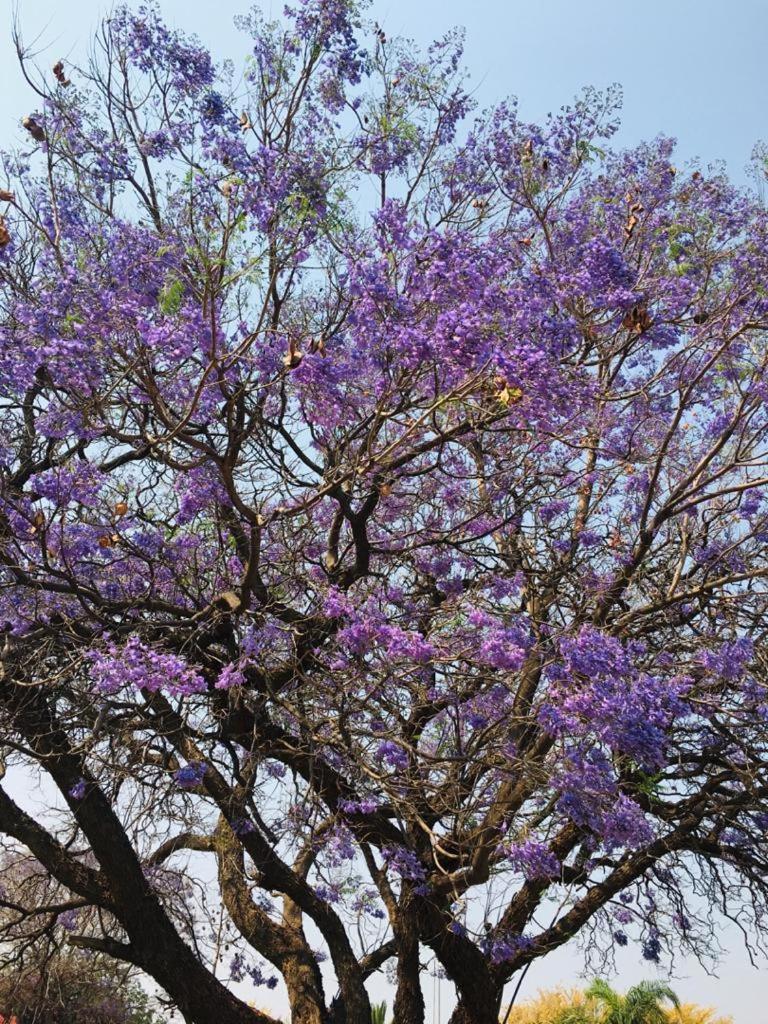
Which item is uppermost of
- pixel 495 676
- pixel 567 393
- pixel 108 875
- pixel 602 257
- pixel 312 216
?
pixel 602 257

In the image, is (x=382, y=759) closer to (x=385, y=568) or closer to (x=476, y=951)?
(x=385, y=568)

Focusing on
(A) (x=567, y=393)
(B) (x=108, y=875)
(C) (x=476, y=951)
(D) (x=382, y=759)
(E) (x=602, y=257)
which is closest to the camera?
(A) (x=567, y=393)

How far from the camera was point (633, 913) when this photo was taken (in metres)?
8.09

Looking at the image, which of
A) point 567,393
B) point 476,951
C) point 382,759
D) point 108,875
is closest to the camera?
point 567,393

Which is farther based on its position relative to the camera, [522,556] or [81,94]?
[522,556]

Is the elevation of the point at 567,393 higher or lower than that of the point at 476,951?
higher

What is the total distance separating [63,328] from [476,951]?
5263 millimetres

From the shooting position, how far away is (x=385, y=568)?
7.50m

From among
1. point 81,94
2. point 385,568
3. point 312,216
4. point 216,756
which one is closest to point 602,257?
point 312,216

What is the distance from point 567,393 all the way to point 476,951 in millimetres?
4471

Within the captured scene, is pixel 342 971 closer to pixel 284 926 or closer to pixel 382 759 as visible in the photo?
pixel 284 926

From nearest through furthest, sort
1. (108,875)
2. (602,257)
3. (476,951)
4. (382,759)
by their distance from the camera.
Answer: (602,257) → (382,759) → (108,875) → (476,951)

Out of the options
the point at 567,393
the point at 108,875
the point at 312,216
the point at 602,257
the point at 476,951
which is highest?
the point at 602,257

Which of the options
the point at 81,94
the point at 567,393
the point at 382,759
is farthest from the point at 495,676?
the point at 81,94
